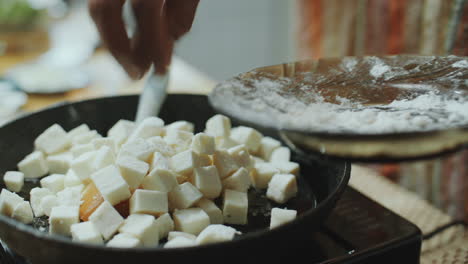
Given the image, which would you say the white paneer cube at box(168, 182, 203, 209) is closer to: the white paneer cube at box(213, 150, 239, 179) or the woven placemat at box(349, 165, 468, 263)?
the white paneer cube at box(213, 150, 239, 179)

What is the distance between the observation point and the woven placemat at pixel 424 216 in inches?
47.1

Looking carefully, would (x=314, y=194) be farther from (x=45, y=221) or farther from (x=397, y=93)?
(x=45, y=221)

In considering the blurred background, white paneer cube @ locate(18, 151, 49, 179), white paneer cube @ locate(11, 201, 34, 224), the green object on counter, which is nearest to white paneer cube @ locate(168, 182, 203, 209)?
white paneer cube @ locate(11, 201, 34, 224)

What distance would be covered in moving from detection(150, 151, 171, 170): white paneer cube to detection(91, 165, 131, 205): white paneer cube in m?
0.08

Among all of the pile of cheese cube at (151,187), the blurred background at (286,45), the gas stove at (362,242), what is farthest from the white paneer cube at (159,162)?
the blurred background at (286,45)

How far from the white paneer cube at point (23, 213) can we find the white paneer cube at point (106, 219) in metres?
0.18

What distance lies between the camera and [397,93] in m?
0.88

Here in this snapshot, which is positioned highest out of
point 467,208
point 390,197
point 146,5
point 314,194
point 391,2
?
point 146,5

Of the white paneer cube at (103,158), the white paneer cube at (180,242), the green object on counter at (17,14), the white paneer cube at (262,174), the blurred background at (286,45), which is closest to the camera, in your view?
the white paneer cube at (180,242)

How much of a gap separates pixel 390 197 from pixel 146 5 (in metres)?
0.95

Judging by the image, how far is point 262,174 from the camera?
118 centimetres

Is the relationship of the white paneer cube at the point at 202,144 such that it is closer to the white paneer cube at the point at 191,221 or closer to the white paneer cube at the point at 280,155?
the white paneer cube at the point at 191,221

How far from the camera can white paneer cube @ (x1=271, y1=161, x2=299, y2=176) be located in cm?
119

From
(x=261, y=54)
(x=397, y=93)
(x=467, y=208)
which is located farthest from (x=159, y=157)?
(x=261, y=54)
